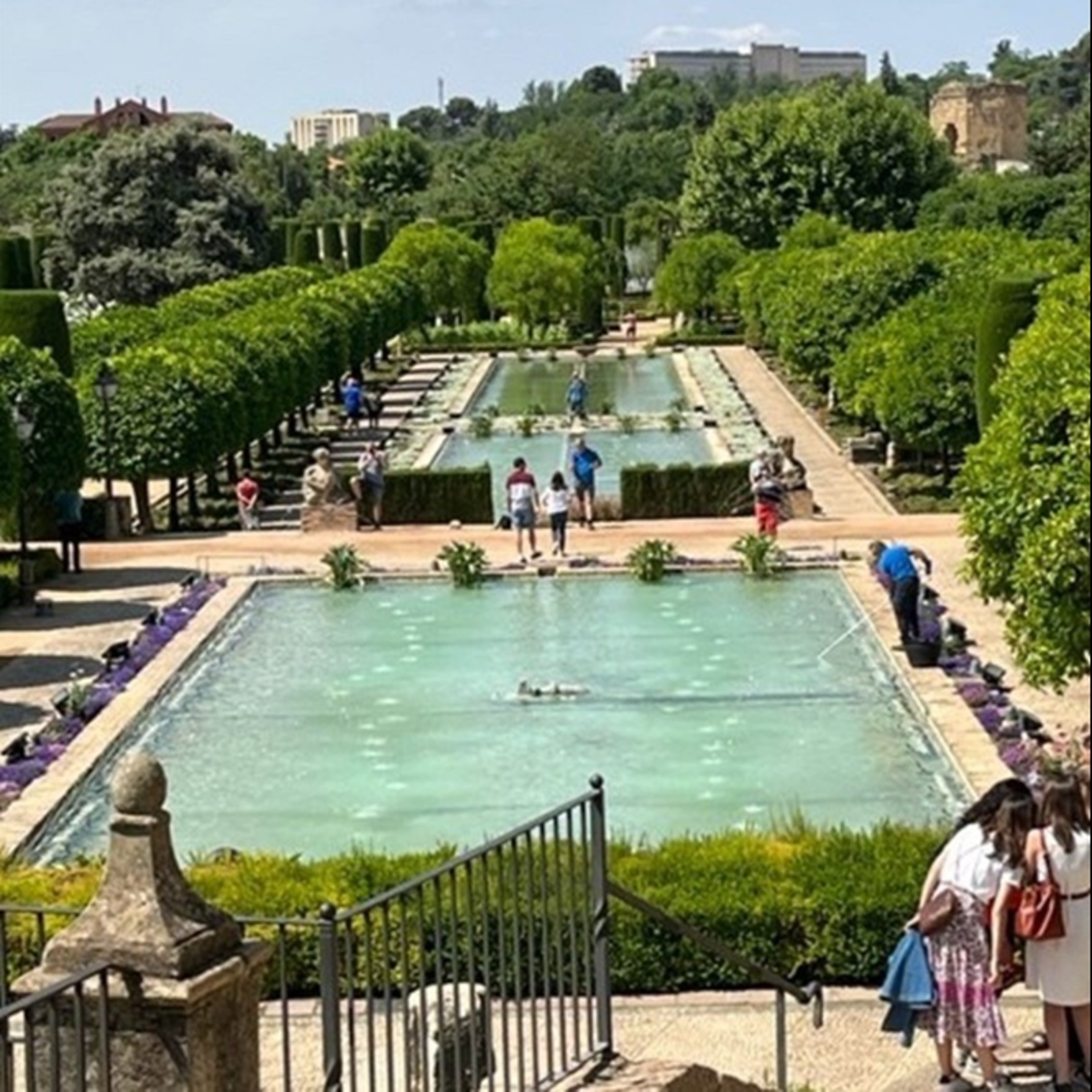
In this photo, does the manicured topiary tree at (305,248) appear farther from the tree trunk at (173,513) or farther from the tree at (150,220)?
the tree trunk at (173,513)

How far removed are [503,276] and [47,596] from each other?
4058cm

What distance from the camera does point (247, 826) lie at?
15234mm

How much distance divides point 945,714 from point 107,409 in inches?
526

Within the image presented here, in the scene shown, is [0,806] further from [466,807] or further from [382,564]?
[382,564]

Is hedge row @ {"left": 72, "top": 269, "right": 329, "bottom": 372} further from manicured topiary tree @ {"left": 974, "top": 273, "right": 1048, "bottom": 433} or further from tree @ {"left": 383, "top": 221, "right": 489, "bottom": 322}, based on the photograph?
manicured topiary tree @ {"left": 974, "top": 273, "right": 1048, "bottom": 433}

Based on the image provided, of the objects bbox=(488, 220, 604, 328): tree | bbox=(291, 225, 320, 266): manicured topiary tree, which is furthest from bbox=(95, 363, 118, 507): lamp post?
bbox=(291, 225, 320, 266): manicured topiary tree

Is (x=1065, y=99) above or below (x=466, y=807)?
above

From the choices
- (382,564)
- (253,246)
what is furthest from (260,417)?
(253,246)

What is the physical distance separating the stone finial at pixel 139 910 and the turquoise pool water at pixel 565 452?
26173mm

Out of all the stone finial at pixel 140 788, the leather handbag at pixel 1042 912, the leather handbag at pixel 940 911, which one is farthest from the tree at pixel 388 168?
the stone finial at pixel 140 788

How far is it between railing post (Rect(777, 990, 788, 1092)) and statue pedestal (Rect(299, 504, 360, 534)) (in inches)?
720

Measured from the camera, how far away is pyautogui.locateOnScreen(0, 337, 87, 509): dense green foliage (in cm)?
2430

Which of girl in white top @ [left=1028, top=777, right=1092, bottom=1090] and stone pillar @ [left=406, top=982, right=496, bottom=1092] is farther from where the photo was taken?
stone pillar @ [left=406, top=982, right=496, bottom=1092]

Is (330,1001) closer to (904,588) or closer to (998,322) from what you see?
(904,588)
